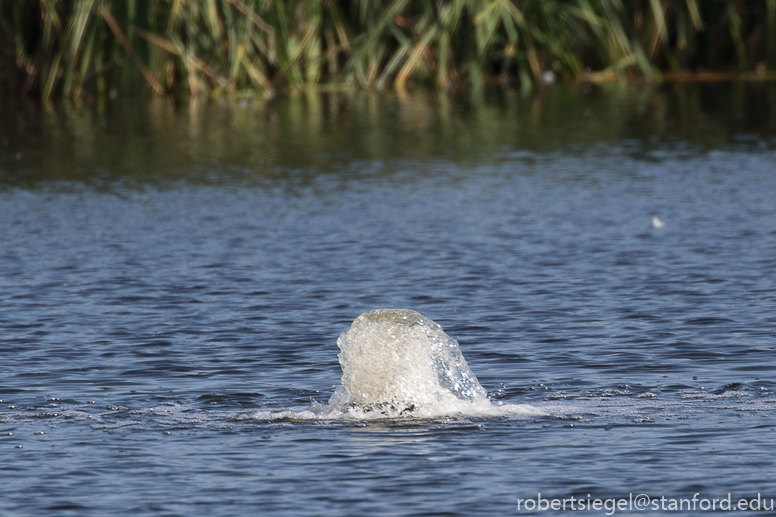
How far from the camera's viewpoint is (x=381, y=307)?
16266 mm

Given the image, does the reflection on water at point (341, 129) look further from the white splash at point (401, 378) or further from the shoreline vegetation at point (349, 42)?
the white splash at point (401, 378)

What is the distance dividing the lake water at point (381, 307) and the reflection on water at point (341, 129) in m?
0.26

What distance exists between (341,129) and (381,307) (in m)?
22.5

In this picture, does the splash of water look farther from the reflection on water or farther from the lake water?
the reflection on water

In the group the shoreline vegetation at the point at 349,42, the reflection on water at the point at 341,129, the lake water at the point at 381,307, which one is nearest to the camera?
the lake water at the point at 381,307

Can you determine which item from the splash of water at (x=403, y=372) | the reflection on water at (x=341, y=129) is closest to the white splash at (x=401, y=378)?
the splash of water at (x=403, y=372)

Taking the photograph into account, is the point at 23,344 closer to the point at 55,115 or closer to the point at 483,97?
the point at 55,115

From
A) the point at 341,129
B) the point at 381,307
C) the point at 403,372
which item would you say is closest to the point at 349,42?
the point at 341,129

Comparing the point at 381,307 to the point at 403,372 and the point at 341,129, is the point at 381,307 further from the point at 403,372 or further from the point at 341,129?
the point at 341,129

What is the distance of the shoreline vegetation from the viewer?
43.9 m

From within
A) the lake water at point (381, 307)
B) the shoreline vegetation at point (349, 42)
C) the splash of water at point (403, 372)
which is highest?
the shoreline vegetation at point (349, 42)

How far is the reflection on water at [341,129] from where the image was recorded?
105 feet

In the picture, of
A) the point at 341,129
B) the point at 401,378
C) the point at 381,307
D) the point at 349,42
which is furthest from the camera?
the point at 349,42

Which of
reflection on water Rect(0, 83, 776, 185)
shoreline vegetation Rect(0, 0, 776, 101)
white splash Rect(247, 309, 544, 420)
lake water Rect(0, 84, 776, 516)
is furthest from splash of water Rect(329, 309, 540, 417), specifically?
shoreline vegetation Rect(0, 0, 776, 101)
